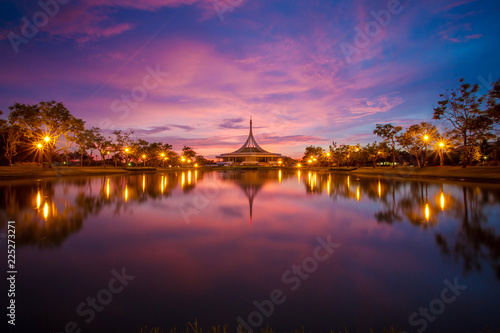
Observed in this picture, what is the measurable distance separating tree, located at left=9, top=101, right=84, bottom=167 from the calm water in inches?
1392

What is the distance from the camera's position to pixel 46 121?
35750 millimetres

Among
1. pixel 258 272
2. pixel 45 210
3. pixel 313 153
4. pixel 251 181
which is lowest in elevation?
pixel 258 272

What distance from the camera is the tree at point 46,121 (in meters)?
35.0

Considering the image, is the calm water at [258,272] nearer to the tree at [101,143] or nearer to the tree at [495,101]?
the tree at [495,101]

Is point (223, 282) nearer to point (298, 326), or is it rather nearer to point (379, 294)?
point (298, 326)

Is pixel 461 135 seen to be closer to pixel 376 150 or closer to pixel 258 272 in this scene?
pixel 376 150

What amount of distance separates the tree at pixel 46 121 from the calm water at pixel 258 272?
35357mm

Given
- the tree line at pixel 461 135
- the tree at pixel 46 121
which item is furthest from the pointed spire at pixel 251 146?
the tree at pixel 46 121

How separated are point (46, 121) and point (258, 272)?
44.7 meters

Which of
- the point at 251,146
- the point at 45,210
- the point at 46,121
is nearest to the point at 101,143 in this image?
the point at 46,121

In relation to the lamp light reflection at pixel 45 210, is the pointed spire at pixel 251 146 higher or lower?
higher

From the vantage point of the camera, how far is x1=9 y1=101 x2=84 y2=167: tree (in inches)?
1379

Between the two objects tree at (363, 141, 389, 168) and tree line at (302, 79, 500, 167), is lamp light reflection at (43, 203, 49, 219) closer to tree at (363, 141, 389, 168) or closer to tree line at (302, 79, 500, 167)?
tree line at (302, 79, 500, 167)

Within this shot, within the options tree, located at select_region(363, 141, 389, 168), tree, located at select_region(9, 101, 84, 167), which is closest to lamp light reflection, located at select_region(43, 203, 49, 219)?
tree, located at select_region(9, 101, 84, 167)
